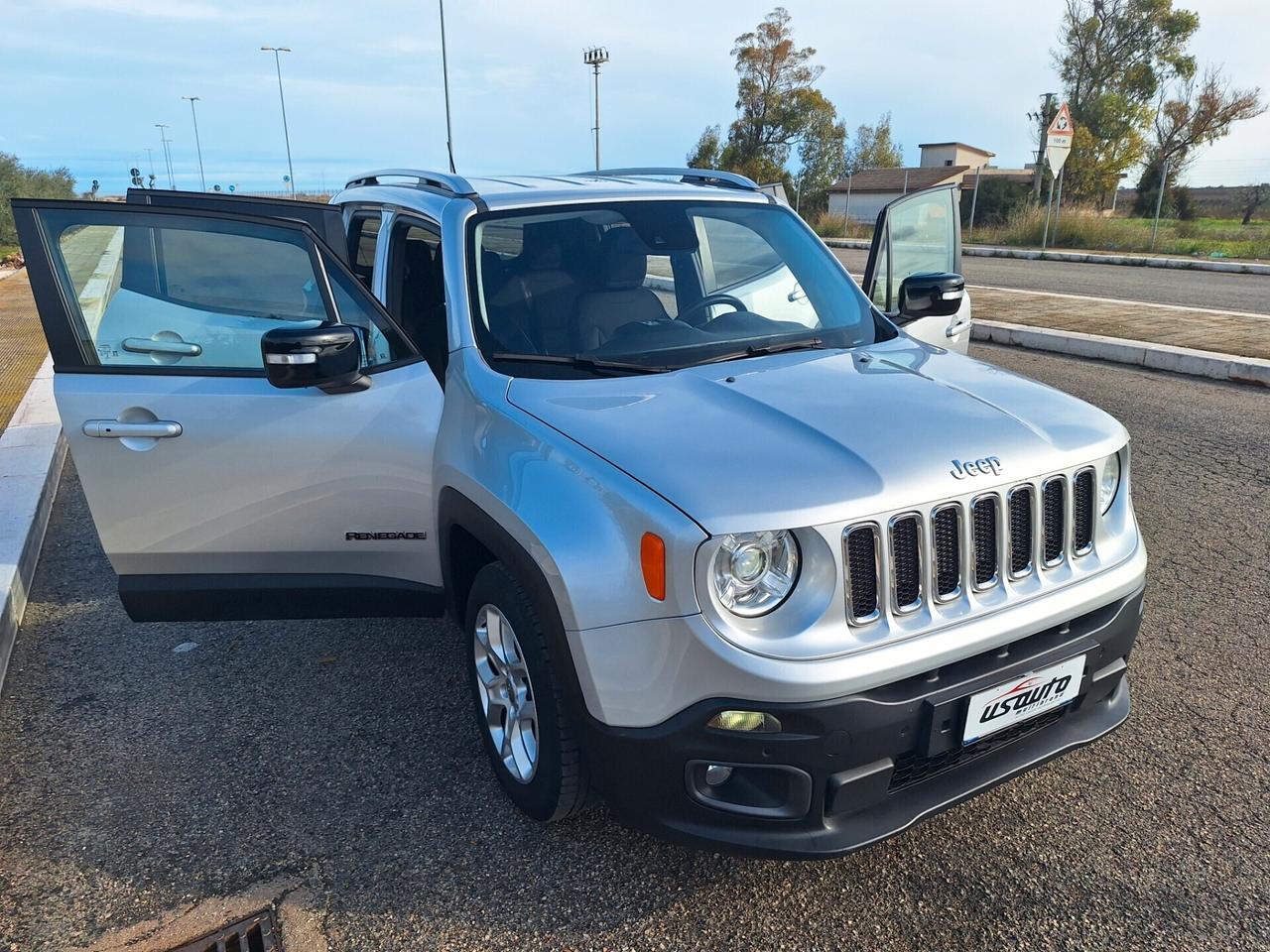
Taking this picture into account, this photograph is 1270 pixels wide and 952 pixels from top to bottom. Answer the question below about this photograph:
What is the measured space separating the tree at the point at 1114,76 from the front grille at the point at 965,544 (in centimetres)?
3943

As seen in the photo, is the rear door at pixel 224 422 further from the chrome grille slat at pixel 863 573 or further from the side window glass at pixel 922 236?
the side window glass at pixel 922 236

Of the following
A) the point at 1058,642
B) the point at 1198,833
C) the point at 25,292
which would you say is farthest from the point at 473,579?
the point at 25,292

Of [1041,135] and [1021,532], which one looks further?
[1041,135]

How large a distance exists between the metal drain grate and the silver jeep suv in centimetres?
73

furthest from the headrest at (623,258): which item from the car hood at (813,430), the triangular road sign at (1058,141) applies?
the triangular road sign at (1058,141)

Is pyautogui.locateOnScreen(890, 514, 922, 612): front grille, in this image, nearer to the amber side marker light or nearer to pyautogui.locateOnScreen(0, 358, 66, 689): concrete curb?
the amber side marker light

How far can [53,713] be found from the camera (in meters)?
3.42

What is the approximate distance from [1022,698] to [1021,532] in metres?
0.42

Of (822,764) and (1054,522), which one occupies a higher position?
(1054,522)

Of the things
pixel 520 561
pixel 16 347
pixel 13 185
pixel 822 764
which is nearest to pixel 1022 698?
pixel 822 764

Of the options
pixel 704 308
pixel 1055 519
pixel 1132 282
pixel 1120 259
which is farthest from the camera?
pixel 1120 259

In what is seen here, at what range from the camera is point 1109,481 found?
8.66ft

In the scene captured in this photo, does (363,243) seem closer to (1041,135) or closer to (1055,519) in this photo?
(1055,519)

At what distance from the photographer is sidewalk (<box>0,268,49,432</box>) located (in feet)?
25.5
